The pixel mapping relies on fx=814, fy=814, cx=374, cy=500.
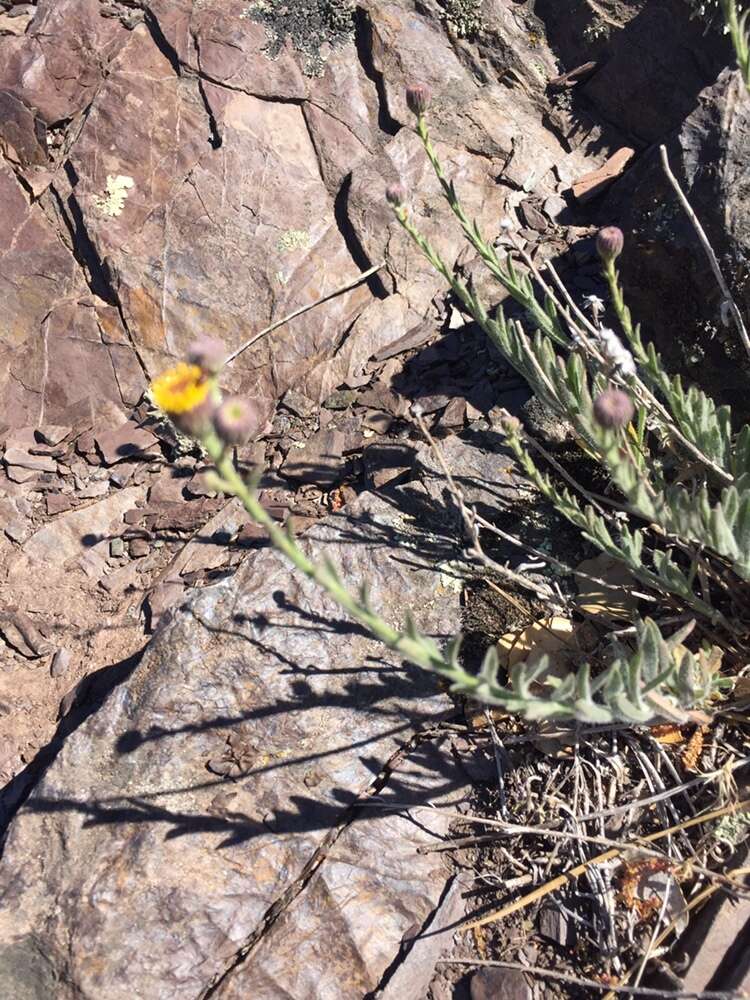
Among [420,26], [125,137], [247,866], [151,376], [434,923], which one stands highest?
[125,137]

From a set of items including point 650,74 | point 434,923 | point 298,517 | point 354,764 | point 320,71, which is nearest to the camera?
point 434,923

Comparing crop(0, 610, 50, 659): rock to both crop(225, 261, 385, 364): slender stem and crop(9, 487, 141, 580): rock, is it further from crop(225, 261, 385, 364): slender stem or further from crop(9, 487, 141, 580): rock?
crop(225, 261, 385, 364): slender stem

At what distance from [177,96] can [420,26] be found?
1568mm

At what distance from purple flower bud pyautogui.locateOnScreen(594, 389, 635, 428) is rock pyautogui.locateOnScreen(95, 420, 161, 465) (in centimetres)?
352

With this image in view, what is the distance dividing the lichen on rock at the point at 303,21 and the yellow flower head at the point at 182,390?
4.17 meters

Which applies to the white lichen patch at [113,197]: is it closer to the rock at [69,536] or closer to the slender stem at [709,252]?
the rock at [69,536]

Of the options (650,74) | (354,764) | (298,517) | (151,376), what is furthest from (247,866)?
(650,74)

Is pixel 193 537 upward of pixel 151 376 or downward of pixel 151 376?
downward

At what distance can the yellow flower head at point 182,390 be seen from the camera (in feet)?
5.11

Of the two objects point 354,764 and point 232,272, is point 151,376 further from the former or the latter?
point 354,764

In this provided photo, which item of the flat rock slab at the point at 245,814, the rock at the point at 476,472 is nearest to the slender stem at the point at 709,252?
the rock at the point at 476,472

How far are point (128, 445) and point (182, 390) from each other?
135 inches

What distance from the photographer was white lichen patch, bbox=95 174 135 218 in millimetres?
4906

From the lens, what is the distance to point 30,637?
4211mm
